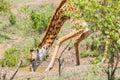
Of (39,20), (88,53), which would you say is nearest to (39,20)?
(39,20)

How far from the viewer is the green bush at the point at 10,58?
42.9 ft

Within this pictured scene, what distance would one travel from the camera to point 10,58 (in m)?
13.3

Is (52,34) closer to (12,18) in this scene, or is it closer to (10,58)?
(10,58)

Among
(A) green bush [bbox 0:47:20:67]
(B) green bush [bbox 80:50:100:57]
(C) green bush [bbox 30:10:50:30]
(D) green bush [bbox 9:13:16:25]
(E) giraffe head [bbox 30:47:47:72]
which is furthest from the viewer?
(D) green bush [bbox 9:13:16:25]

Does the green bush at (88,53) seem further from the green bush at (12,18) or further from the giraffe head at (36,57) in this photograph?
the green bush at (12,18)

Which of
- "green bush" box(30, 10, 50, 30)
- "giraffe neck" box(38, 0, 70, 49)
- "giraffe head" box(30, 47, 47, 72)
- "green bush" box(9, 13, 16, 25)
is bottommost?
"giraffe head" box(30, 47, 47, 72)

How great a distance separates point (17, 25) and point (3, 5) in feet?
6.76

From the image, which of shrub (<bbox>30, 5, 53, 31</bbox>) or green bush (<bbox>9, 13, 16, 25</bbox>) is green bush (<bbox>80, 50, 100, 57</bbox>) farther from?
green bush (<bbox>9, 13, 16, 25</bbox>)

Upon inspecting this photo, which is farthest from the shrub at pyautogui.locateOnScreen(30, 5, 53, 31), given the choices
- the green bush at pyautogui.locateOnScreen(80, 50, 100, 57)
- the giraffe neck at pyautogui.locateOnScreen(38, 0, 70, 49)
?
the giraffe neck at pyautogui.locateOnScreen(38, 0, 70, 49)

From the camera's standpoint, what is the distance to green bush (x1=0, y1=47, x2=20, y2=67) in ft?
42.9

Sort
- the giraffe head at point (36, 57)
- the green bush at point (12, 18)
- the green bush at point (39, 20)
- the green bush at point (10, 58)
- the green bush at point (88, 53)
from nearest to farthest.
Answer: the giraffe head at point (36, 57) < the green bush at point (10, 58) < the green bush at point (88, 53) < the green bush at point (39, 20) < the green bush at point (12, 18)

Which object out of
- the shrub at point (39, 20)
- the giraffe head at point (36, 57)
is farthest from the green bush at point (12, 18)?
the giraffe head at point (36, 57)

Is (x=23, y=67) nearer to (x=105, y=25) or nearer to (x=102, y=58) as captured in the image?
(x=102, y=58)

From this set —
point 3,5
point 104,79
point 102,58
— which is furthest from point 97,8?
point 3,5
